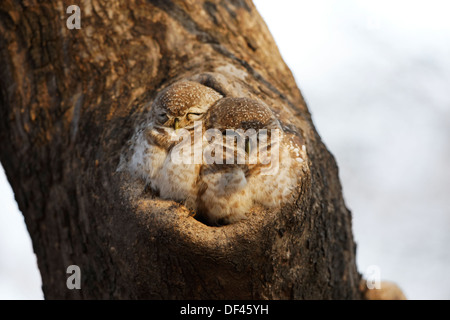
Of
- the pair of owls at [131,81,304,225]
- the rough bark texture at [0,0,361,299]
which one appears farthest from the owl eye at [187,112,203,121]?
the rough bark texture at [0,0,361,299]

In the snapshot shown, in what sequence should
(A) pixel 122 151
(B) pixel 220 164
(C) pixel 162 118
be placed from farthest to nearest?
1. (A) pixel 122 151
2. (C) pixel 162 118
3. (B) pixel 220 164

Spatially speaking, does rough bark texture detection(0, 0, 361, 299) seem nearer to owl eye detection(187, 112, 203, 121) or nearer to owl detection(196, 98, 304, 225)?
owl detection(196, 98, 304, 225)

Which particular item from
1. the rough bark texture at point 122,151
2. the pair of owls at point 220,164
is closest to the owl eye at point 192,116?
the pair of owls at point 220,164

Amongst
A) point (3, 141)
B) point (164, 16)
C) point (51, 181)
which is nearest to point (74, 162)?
point (51, 181)

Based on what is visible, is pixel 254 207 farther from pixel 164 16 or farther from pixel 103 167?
pixel 164 16

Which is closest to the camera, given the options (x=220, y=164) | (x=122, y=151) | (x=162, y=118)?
(x=220, y=164)

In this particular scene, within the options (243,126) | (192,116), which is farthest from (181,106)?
(243,126)

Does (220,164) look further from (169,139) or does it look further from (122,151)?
(122,151)
